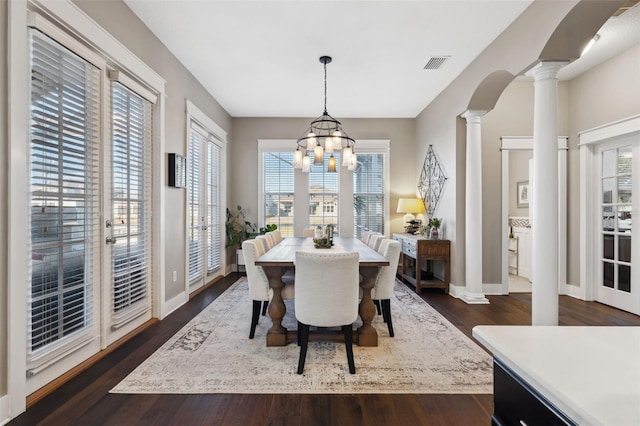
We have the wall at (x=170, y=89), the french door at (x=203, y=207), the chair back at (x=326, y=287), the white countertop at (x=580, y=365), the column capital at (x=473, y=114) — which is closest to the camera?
the white countertop at (x=580, y=365)

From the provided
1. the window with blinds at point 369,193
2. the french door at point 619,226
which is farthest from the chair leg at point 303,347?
the window with blinds at point 369,193

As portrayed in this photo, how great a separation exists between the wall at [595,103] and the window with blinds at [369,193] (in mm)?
2875

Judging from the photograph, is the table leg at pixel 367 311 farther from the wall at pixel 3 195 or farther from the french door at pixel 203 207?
the french door at pixel 203 207

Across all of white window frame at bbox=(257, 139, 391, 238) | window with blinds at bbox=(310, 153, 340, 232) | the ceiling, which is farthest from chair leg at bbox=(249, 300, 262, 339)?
window with blinds at bbox=(310, 153, 340, 232)

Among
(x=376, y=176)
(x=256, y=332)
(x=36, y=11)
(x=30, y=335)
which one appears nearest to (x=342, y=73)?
(x=376, y=176)

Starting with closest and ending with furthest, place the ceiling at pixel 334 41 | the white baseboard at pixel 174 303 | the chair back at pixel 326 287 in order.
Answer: the chair back at pixel 326 287
the ceiling at pixel 334 41
the white baseboard at pixel 174 303

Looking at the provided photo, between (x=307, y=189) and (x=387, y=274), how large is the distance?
3.53m

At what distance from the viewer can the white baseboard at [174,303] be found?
11.1 feet

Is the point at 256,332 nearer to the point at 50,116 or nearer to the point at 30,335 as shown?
the point at 30,335

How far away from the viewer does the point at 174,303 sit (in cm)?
361

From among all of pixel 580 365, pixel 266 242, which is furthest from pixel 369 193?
pixel 580 365

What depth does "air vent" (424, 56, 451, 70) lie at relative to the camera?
361 cm

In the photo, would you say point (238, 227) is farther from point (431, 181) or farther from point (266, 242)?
point (431, 181)

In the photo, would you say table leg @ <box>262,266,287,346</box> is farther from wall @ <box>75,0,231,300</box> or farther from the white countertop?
the white countertop
